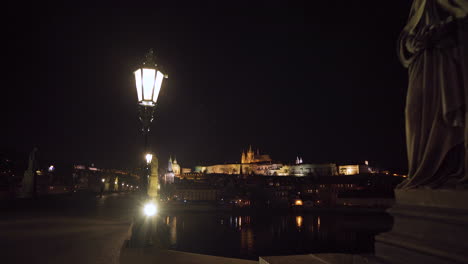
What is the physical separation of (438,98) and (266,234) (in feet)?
125

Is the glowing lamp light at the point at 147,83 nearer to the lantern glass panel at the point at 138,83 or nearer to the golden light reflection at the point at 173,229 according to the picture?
the lantern glass panel at the point at 138,83

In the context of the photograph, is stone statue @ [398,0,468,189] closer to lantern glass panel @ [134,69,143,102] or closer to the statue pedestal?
the statue pedestal

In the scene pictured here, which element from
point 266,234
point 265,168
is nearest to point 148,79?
point 266,234

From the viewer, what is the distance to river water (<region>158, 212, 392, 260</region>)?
1228 inches

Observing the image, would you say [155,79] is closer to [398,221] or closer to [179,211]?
[398,221]

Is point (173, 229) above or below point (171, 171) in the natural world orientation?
below

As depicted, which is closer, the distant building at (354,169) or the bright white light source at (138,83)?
the bright white light source at (138,83)

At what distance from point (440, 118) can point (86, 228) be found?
11558 millimetres

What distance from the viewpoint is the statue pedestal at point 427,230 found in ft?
6.93

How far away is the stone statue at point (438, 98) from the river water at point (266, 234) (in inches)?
997

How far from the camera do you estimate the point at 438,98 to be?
2.52 meters

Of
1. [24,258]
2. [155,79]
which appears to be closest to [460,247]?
[155,79]

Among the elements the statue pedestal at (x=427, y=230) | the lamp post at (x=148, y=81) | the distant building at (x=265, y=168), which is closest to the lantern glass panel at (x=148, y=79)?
the lamp post at (x=148, y=81)

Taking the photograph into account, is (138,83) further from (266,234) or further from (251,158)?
(251,158)
